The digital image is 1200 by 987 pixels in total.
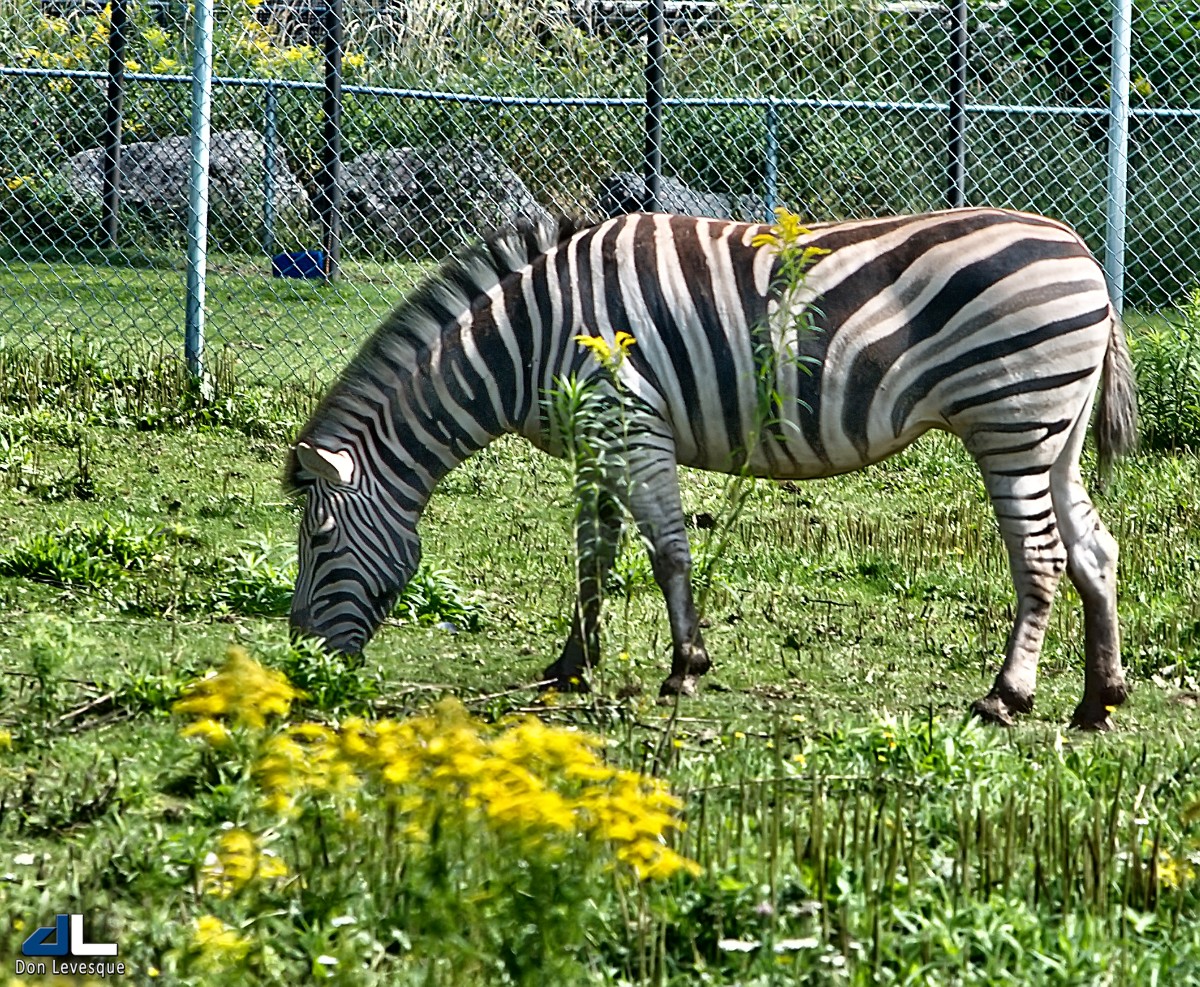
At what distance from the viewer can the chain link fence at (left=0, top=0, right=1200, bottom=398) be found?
35.3ft

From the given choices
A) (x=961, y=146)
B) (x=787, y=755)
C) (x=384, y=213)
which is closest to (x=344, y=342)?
(x=384, y=213)

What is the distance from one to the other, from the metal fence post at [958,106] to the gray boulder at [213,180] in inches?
170

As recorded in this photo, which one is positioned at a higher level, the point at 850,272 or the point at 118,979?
the point at 850,272

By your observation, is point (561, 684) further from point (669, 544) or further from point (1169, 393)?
point (1169, 393)

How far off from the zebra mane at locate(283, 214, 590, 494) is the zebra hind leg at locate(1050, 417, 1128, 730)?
2096 mm

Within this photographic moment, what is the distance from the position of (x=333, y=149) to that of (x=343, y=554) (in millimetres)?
4953

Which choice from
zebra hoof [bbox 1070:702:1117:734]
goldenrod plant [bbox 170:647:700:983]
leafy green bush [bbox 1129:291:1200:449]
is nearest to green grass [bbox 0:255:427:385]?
leafy green bush [bbox 1129:291:1200:449]

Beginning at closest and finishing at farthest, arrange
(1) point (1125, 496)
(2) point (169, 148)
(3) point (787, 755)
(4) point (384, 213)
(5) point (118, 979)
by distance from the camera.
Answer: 1. (5) point (118, 979)
2. (3) point (787, 755)
3. (1) point (1125, 496)
4. (4) point (384, 213)
5. (2) point (169, 148)

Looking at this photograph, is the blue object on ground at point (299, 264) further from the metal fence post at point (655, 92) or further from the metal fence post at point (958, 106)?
the metal fence post at point (958, 106)

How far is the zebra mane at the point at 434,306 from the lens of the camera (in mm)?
6293

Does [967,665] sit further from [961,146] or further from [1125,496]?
[961,146]

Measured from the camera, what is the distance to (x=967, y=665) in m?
6.71

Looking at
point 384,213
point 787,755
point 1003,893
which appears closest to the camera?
point 1003,893

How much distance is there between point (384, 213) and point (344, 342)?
1258 mm
